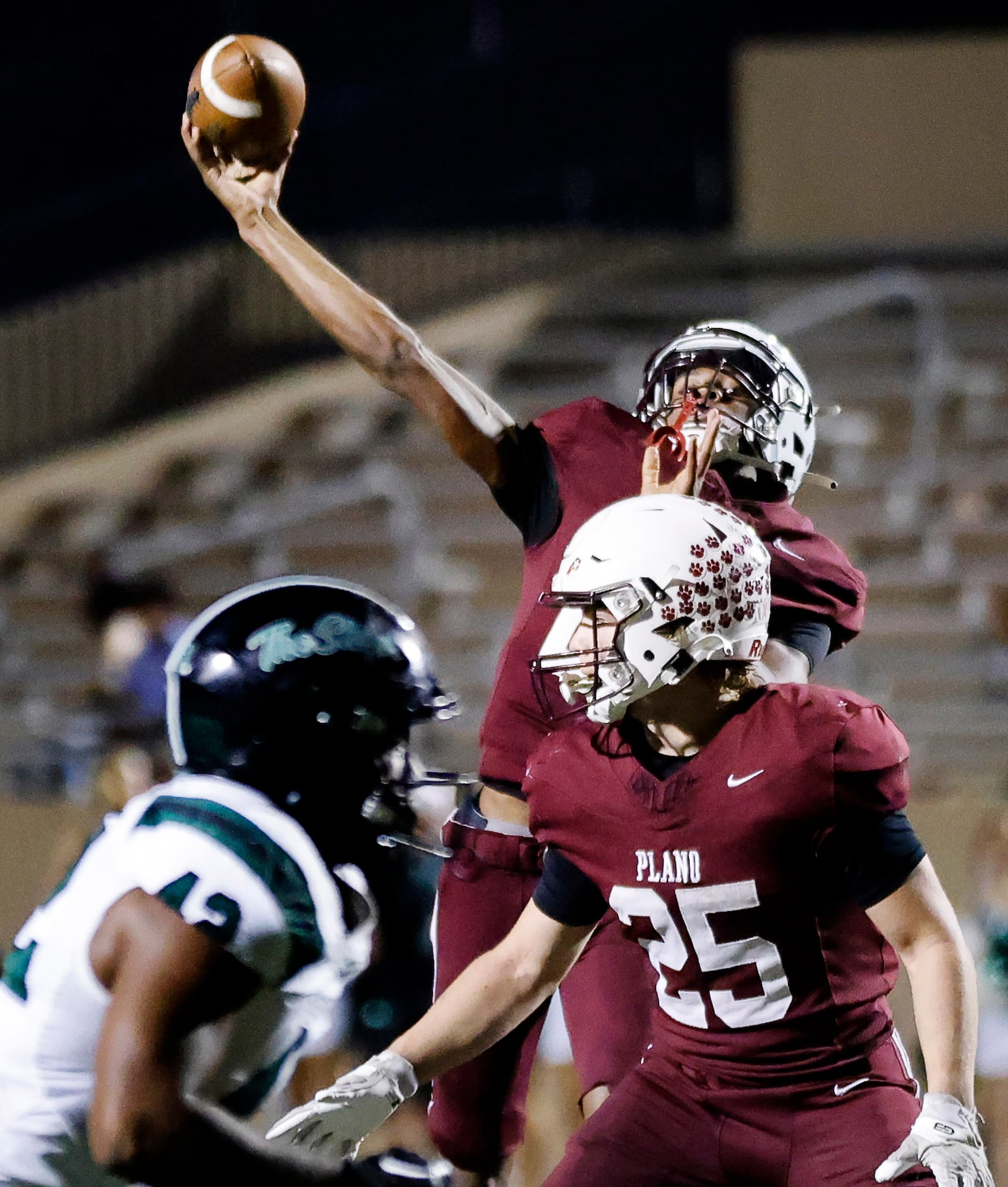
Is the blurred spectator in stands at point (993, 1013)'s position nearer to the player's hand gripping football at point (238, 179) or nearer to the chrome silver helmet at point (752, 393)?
the chrome silver helmet at point (752, 393)

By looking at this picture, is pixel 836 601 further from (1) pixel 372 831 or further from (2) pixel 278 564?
(2) pixel 278 564

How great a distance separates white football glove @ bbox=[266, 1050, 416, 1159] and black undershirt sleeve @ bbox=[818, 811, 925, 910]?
0.68 meters

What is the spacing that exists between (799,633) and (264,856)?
122cm

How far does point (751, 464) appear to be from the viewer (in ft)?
11.3

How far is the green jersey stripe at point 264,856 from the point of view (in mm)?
2457

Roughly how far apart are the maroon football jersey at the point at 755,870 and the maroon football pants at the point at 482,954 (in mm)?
454

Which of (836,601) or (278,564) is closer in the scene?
(836,601)

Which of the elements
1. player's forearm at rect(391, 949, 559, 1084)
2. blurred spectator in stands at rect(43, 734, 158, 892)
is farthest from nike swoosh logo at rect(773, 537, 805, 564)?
blurred spectator in stands at rect(43, 734, 158, 892)

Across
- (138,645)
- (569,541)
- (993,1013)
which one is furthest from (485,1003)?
(138,645)

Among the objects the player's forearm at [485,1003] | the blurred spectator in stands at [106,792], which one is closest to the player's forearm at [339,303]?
the player's forearm at [485,1003]

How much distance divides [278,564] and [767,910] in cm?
704

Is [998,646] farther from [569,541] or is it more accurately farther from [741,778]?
[741,778]

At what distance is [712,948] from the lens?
2.76 meters

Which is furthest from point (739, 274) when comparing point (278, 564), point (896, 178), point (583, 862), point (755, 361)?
point (583, 862)
